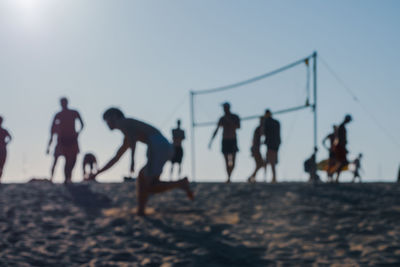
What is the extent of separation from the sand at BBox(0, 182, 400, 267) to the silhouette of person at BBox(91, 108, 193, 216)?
1.99 feet

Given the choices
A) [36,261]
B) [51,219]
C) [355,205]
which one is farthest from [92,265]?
[355,205]

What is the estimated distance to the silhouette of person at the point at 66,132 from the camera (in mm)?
10875

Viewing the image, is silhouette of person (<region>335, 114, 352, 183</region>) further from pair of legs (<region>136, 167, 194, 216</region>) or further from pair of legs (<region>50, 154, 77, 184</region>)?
pair of legs (<region>50, 154, 77, 184</region>)

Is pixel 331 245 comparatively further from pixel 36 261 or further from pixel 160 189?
pixel 36 261

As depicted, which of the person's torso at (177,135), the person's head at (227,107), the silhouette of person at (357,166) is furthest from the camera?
the silhouette of person at (357,166)

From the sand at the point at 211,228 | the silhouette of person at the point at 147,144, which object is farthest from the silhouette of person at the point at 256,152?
the silhouette of person at the point at 147,144

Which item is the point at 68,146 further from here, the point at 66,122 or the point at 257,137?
the point at 257,137

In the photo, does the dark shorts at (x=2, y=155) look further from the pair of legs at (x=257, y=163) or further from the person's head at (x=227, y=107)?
the pair of legs at (x=257, y=163)

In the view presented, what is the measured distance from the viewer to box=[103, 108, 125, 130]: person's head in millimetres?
7340

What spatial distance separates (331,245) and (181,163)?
707 centimetres

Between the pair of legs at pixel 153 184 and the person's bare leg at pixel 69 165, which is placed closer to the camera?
the pair of legs at pixel 153 184

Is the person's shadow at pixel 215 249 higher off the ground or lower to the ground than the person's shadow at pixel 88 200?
lower

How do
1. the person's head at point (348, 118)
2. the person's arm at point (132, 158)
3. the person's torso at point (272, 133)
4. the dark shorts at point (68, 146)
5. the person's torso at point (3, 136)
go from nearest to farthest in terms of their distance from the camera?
the person's arm at point (132, 158) < the person's head at point (348, 118) < the dark shorts at point (68, 146) < the person's torso at point (272, 133) < the person's torso at point (3, 136)

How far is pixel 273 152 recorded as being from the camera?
11.5m
